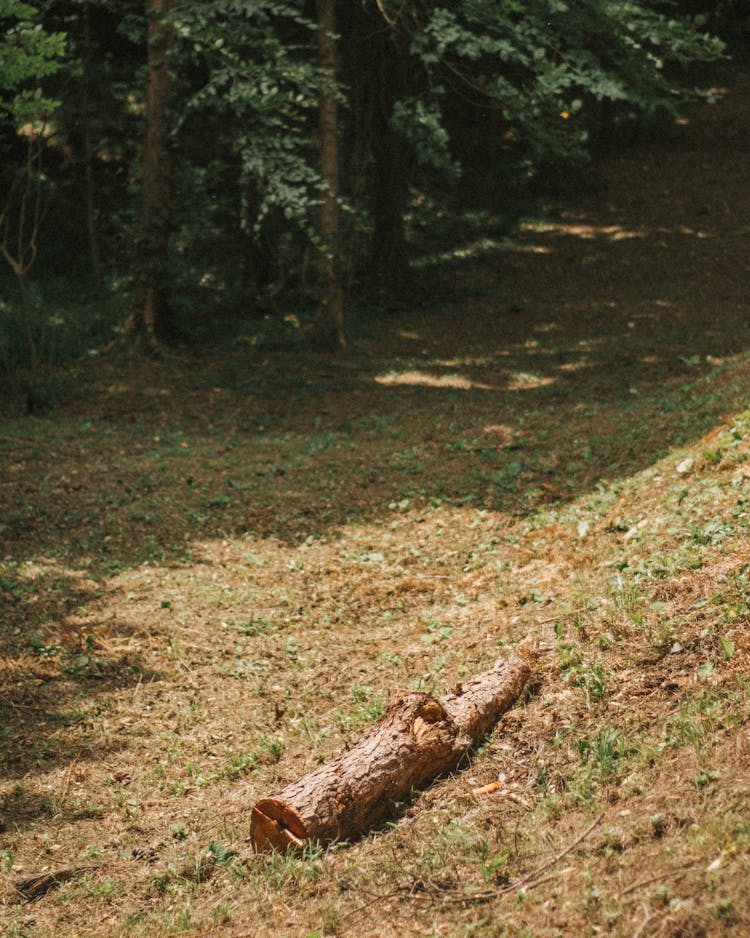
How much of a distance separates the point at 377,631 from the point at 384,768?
6.83 ft

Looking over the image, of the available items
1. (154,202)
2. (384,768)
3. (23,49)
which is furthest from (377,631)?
(154,202)

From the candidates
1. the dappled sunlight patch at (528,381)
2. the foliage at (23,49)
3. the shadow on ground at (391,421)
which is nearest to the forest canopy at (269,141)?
the foliage at (23,49)

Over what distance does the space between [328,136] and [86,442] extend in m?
5.86

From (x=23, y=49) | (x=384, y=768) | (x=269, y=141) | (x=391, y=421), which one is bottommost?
(x=384, y=768)

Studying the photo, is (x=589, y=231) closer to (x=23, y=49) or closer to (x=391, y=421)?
(x=391, y=421)

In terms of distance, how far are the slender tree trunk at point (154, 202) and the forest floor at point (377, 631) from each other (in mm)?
868

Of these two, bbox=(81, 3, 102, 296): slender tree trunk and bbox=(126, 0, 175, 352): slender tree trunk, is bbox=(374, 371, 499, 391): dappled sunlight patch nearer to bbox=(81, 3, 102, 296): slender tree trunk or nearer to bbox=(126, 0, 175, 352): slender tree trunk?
bbox=(126, 0, 175, 352): slender tree trunk

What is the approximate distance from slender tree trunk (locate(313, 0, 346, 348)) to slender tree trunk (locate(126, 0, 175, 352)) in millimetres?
2110

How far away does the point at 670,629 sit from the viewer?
4207mm

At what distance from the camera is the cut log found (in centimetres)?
364

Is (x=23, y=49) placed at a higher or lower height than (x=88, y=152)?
lower

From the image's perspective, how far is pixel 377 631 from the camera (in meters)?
5.88

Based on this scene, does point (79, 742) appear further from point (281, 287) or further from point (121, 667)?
point (281, 287)

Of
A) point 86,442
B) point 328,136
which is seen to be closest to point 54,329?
point 86,442
